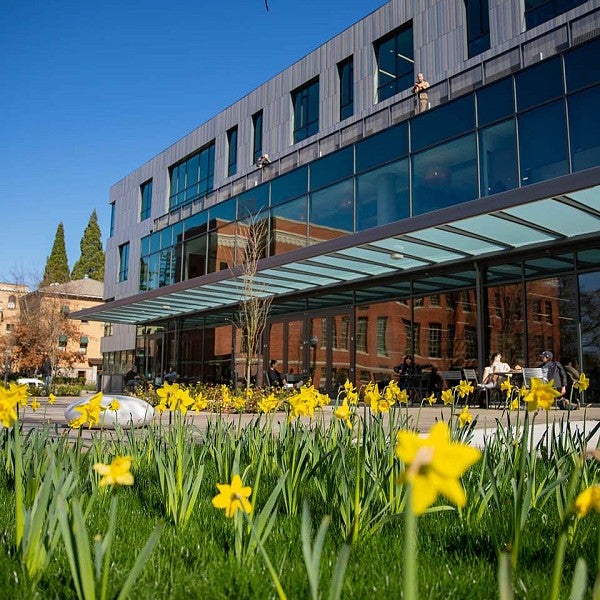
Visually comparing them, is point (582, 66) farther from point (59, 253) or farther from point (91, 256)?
point (59, 253)

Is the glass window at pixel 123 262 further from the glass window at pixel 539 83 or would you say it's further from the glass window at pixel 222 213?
the glass window at pixel 539 83

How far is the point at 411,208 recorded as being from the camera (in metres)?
13.9

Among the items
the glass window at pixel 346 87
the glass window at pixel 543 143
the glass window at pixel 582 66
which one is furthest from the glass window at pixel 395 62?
the glass window at pixel 582 66

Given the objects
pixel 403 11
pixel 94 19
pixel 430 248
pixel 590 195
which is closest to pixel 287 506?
pixel 590 195

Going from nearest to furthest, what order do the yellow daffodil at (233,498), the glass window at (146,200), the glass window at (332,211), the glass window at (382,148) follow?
the yellow daffodil at (233,498), the glass window at (382,148), the glass window at (332,211), the glass window at (146,200)

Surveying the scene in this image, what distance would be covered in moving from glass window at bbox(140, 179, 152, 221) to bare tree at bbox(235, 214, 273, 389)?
43.2 feet

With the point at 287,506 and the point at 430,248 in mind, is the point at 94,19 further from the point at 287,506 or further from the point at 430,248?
the point at 287,506

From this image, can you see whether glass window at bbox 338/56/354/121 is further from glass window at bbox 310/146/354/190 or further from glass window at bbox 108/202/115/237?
glass window at bbox 108/202/115/237

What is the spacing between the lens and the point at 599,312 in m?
11.7

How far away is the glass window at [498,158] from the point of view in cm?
1234

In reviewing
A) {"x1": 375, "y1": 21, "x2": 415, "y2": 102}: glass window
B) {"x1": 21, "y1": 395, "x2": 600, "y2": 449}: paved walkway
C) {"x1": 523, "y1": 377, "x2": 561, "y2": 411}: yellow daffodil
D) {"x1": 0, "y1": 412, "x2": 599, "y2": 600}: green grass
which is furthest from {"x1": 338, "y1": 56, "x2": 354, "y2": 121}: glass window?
{"x1": 523, "y1": 377, "x2": 561, "y2": 411}: yellow daffodil

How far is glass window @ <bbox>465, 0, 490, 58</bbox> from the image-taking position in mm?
16297

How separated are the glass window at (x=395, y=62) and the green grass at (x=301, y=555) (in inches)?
691

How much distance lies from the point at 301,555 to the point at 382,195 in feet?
43.5
